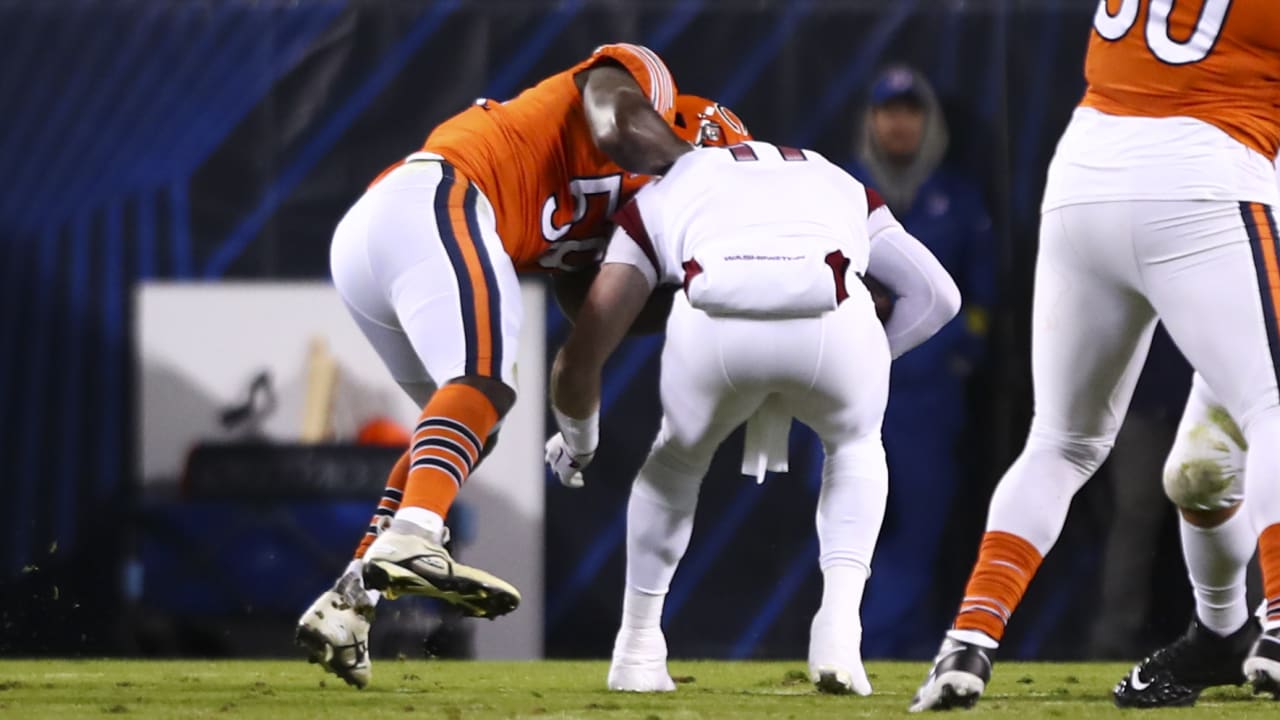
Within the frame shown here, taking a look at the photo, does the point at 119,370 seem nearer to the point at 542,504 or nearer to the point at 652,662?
the point at 542,504

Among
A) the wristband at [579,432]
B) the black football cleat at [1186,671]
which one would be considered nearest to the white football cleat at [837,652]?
the black football cleat at [1186,671]

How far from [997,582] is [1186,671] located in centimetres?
59

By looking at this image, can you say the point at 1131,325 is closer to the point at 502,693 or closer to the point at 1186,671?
the point at 1186,671

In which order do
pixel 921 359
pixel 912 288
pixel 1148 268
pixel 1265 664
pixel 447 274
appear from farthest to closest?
pixel 921 359, pixel 912 288, pixel 447 274, pixel 1148 268, pixel 1265 664

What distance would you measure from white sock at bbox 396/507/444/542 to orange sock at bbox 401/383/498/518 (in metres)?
0.04

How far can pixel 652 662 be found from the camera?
3.91m

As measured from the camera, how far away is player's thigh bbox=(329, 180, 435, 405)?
370cm

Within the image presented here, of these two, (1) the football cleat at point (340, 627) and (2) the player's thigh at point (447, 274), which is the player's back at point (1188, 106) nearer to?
(2) the player's thigh at point (447, 274)

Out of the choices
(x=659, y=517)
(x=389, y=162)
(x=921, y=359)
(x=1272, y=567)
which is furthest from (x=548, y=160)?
(x=921, y=359)

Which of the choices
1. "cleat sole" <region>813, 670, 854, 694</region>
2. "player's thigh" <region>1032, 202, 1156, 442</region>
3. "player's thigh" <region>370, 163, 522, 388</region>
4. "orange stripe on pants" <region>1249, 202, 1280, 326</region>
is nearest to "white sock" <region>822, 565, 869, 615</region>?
"cleat sole" <region>813, 670, 854, 694</region>

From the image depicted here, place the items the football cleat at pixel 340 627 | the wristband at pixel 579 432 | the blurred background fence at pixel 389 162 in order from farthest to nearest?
the blurred background fence at pixel 389 162 → the wristband at pixel 579 432 → the football cleat at pixel 340 627

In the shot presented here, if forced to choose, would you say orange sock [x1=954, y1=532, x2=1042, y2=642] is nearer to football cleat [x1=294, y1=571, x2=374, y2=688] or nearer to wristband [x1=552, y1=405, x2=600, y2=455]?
wristband [x1=552, y1=405, x2=600, y2=455]

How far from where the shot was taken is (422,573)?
10.4 ft

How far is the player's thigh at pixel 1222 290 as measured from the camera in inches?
124
